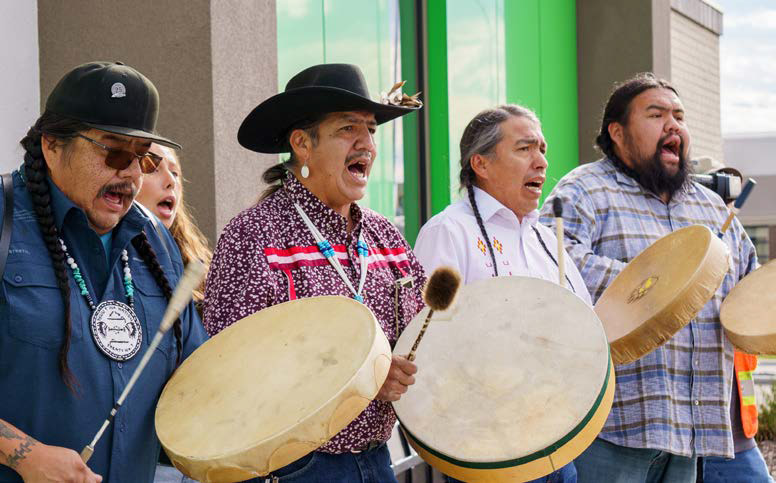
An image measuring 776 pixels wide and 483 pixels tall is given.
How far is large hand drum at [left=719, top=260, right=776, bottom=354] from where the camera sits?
331cm

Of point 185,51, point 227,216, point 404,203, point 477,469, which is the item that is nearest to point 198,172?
point 227,216

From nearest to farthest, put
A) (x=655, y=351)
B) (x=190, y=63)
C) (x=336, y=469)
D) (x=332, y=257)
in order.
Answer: (x=336, y=469) < (x=332, y=257) < (x=655, y=351) < (x=190, y=63)

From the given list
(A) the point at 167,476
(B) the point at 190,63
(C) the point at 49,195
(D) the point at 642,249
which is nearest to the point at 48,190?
(C) the point at 49,195

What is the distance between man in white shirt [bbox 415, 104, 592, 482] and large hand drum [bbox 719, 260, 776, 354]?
21.1 inches

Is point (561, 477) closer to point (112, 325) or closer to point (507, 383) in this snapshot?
point (507, 383)

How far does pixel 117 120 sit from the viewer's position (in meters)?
2.18

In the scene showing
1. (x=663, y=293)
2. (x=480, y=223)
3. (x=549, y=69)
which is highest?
(x=549, y=69)

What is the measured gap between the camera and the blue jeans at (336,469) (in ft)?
8.11

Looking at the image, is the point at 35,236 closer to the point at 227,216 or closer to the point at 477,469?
the point at 477,469

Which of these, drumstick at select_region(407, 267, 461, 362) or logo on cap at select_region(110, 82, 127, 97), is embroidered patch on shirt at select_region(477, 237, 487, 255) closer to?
drumstick at select_region(407, 267, 461, 362)

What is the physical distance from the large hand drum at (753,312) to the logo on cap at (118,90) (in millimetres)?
2313

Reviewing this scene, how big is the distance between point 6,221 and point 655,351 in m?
2.42

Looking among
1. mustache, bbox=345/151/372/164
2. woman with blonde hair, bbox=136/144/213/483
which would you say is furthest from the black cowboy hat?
woman with blonde hair, bbox=136/144/213/483

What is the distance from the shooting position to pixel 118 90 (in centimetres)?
218
